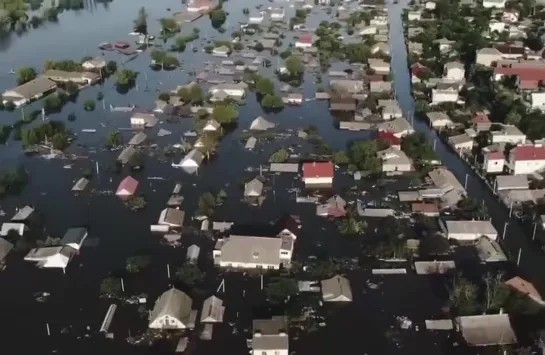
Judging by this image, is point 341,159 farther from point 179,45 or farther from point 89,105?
point 179,45

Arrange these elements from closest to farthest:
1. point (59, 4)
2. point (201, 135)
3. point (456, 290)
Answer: point (456, 290)
point (201, 135)
point (59, 4)

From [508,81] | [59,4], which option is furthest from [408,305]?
[59,4]

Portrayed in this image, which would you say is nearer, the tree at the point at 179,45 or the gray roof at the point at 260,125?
the gray roof at the point at 260,125

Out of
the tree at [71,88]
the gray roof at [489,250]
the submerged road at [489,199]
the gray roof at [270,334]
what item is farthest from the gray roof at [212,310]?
the tree at [71,88]

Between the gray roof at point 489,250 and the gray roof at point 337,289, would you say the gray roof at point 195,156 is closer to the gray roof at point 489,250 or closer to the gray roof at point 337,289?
the gray roof at point 337,289

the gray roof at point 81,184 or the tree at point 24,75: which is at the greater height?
the tree at point 24,75

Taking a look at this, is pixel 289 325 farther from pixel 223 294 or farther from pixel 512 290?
pixel 512 290

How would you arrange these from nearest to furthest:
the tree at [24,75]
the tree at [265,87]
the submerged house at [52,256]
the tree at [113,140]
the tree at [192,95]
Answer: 1. the submerged house at [52,256]
2. the tree at [113,140]
3. the tree at [192,95]
4. the tree at [265,87]
5. the tree at [24,75]
